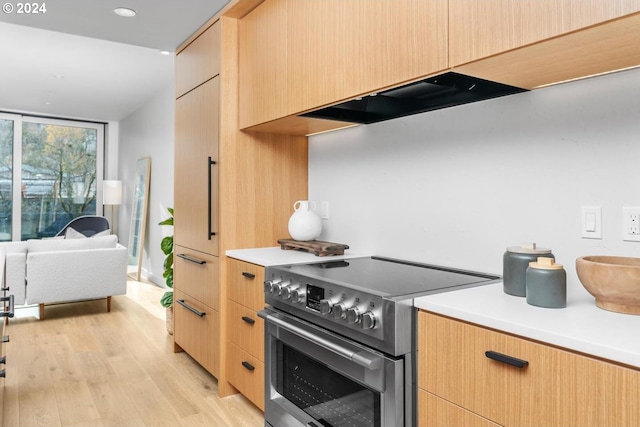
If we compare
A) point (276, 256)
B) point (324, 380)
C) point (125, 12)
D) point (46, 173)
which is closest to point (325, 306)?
point (324, 380)

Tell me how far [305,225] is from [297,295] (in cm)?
77

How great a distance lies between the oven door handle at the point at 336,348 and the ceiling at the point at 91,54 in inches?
72.3

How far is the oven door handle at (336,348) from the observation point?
4.59 feet

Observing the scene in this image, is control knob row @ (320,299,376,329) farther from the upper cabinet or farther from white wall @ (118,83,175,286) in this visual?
white wall @ (118,83,175,286)

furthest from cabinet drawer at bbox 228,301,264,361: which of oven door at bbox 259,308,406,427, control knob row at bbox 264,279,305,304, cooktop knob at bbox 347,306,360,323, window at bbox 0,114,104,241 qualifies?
window at bbox 0,114,104,241

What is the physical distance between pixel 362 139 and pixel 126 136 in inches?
260

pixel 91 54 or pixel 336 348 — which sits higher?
pixel 91 54

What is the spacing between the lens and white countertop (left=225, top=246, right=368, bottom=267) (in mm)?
2164

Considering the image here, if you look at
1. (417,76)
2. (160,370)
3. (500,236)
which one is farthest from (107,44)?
(500,236)

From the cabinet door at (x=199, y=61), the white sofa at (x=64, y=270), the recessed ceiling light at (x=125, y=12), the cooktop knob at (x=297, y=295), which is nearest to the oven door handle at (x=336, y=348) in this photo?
the cooktop knob at (x=297, y=295)

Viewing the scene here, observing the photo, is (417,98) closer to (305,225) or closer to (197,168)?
(305,225)

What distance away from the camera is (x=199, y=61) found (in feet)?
9.61

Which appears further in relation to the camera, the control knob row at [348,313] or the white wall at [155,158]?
the white wall at [155,158]

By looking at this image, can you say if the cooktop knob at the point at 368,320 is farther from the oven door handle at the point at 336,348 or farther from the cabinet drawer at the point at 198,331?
the cabinet drawer at the point at 198,331
